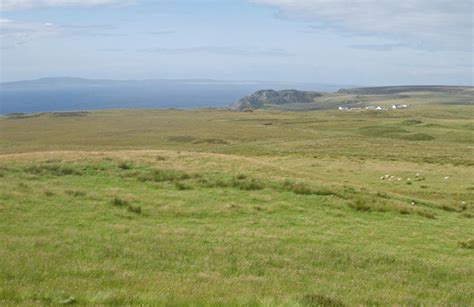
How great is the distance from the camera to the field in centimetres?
1143

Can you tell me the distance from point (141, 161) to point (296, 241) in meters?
16.3

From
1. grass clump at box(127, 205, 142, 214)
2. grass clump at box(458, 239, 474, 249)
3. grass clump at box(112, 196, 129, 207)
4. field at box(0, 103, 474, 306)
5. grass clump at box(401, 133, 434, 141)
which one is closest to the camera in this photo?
field at box(0, 103, 474, 306)

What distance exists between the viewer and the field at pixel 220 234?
37.5 feet

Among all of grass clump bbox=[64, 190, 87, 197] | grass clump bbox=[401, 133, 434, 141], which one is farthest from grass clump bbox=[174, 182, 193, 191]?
grass clump bbox=[401, 133, 434, 141]

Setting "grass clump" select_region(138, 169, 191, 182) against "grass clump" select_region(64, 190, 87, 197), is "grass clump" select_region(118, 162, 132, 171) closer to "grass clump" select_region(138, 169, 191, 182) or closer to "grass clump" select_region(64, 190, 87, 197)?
"grass clump" select_region(138, 169, 191, 182)

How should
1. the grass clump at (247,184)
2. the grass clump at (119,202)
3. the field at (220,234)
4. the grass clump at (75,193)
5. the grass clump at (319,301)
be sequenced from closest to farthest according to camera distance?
the grass clump at (319,301), the field at (220,234), the grass clump at (119,202), the grass clump at (75,193), the grass clump at (247,184)

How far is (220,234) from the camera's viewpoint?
1842 cm

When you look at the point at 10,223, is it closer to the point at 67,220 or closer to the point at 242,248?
the point at 67,220

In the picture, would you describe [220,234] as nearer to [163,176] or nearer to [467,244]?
[467,244]

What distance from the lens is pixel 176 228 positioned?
19062 millimetres

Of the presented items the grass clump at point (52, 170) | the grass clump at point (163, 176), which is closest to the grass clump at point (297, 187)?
the grass clump at point (163, 176)

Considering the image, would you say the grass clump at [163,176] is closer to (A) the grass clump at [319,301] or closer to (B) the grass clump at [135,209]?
(B) the grass clump at [135,209]

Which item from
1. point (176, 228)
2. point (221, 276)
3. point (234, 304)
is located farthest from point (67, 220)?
point (234, 304)

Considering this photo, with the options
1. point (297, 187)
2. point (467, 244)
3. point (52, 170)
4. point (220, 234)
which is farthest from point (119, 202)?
point (467, 244)
